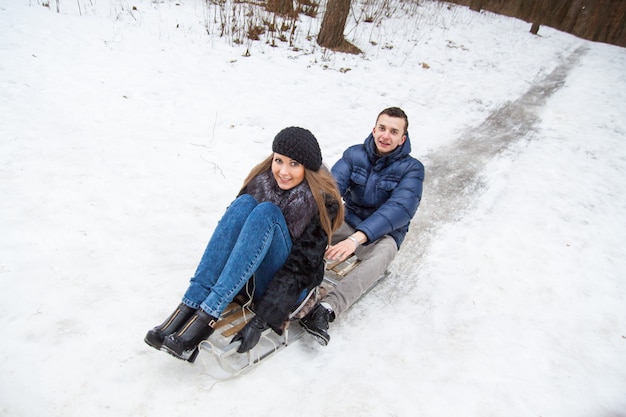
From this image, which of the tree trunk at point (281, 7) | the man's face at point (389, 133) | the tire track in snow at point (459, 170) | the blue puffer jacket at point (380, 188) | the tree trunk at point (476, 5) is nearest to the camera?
the blue puffer jacket at point (380, 188)

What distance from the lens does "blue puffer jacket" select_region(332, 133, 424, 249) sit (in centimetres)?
259

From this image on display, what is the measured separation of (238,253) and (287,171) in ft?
1.66

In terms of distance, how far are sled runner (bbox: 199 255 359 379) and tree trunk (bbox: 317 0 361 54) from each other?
21.8 feet

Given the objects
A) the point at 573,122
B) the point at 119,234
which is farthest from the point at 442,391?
the point at 573,122

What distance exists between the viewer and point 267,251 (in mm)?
2004

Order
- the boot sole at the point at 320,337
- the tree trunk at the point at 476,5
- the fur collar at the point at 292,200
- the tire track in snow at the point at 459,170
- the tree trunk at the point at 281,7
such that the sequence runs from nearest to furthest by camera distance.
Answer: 1. the fur collar at the point at 292,200
2. the boot sole at the point at 320,337
3. the tire track in snow at the point at 459,170
4. the tree trunk at the point at 281,7
5. the tree trunk at the point at 476,5

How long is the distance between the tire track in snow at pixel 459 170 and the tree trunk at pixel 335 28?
10.8 feet

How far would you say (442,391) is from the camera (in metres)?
2.16

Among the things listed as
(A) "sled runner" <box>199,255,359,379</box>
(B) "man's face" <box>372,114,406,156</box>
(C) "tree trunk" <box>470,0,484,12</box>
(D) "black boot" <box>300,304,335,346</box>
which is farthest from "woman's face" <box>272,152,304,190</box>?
(C) "tree trunk" <box>470,0,484,12</box>

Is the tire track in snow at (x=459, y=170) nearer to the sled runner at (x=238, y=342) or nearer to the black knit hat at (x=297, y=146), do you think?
the sled runner at (x=238, y=342)

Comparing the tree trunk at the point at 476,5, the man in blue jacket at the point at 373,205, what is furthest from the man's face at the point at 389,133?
the tree trunk at the point at 476,5

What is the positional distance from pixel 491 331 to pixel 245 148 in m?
3.19

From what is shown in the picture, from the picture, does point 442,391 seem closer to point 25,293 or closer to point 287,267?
point 287,267

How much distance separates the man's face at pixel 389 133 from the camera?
8.90ft
